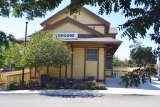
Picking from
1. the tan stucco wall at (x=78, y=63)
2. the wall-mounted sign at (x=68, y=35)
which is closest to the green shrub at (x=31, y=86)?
the tan stucco wall at (x=78, y=63)

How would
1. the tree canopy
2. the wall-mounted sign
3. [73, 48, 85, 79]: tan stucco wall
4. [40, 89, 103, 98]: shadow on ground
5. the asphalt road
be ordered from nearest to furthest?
the tree canopy
the asphalt road
[40, 89, 103, 98]: shadow on ground
the wall-mounted sign
[73, 48, 85, 79]: tan stucco wall

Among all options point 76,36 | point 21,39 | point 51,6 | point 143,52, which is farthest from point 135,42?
point 21,39

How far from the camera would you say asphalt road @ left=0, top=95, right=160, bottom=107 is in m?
17.6

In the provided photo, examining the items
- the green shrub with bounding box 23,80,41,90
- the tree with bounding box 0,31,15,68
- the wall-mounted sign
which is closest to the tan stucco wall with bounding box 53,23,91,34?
the wall-mounted sign

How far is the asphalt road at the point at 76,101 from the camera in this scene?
17591mm

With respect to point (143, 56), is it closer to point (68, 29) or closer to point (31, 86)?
point (31, 86)

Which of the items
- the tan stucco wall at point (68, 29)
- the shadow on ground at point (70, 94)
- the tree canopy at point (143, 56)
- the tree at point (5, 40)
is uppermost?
the tan stucco wall at point (68, 29)

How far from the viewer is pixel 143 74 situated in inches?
93.1

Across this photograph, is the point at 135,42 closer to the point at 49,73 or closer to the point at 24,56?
the point at 24,56

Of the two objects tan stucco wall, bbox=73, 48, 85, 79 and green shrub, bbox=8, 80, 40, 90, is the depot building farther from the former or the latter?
green shrub, bbox=8, 80, 40, 90

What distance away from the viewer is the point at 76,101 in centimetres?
1905

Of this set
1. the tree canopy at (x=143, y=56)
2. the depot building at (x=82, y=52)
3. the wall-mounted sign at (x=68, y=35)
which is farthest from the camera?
the depot building at (x=82, y=52)

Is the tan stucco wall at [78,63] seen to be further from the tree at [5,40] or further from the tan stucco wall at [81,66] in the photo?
the tree at [5,40]

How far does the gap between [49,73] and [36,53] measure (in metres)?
6.35
